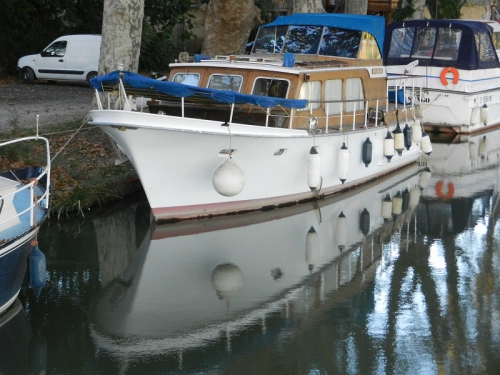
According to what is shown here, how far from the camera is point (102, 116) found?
1166 cm

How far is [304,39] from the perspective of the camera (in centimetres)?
1656

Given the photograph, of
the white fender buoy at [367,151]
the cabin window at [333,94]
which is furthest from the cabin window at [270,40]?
the white fender buoy at [367,151]

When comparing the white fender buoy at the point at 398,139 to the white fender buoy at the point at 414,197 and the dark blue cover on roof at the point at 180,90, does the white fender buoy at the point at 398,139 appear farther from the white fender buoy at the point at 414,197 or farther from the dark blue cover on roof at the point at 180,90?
the dark blue cover on roof at the point at 180,90

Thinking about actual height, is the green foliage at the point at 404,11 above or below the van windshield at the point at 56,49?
above

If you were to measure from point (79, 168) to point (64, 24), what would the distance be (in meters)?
14.6

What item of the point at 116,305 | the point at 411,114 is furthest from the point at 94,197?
the point at 411,114

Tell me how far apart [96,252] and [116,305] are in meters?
2.26

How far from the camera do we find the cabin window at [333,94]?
14.7 m

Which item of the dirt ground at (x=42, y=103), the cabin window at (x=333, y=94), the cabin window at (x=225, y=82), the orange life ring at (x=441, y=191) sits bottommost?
the orange life ring at (x=441, y=191)

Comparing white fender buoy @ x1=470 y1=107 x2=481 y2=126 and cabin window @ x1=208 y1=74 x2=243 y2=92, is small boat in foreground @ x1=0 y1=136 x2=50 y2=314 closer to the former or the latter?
cabin window @ x1=208 y1=74 x2=243 y2=92

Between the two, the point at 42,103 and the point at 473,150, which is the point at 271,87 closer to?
the point at 42,103

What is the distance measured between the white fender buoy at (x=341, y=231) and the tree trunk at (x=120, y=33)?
522 cm

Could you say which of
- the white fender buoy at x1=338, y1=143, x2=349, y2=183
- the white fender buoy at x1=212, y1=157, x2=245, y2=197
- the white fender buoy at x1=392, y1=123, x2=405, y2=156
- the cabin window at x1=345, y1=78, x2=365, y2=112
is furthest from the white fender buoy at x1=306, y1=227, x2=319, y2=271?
the white fender buoy at x1=392, y1=123, x2=405, y2=156

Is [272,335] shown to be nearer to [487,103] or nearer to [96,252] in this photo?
[96,252]
